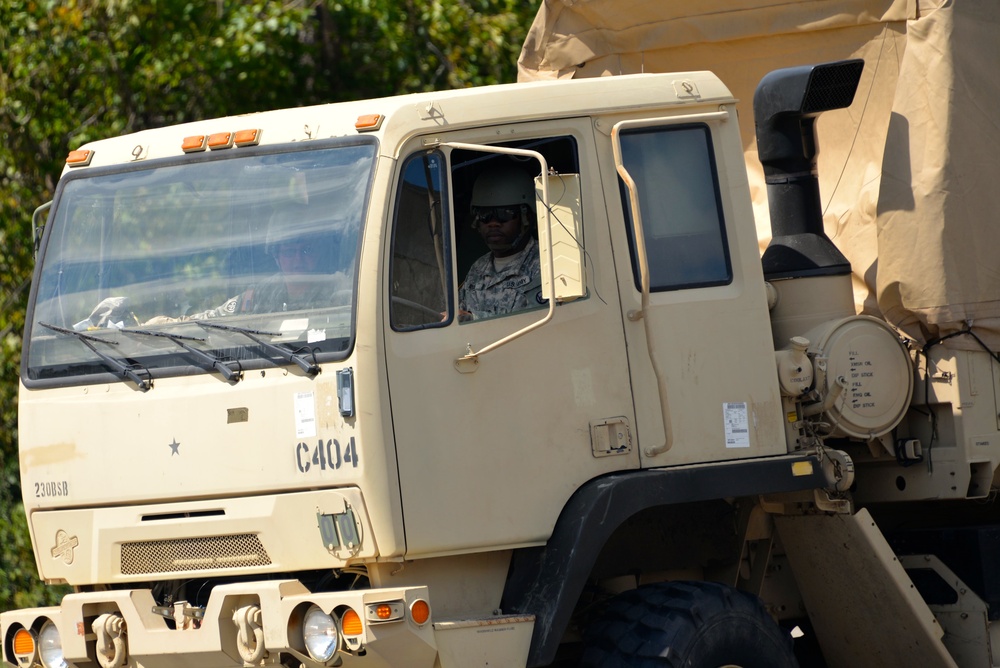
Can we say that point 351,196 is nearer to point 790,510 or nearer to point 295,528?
point 295,528

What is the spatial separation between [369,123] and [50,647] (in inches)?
93.8

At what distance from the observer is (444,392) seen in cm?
489

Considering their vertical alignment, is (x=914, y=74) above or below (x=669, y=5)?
below

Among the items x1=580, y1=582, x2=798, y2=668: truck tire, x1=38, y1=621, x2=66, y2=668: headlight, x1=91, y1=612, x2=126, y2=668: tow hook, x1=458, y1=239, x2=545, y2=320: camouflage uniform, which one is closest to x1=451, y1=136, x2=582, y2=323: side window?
x1=458, y1=239, x2=545, y2=320: camouflage uniform

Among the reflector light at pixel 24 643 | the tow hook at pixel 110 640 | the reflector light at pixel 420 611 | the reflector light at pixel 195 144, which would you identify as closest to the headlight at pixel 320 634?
the reflector light at pixel 420 611

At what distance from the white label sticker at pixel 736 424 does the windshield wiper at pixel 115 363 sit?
2.21 meters

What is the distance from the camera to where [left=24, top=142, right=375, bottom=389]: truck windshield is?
4926mm

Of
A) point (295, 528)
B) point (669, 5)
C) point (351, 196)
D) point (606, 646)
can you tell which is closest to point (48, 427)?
point (295, 528)

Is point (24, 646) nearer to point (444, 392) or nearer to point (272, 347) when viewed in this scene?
point (272, 347)

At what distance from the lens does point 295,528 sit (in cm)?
488

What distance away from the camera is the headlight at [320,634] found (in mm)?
4723

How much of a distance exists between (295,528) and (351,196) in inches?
47.2

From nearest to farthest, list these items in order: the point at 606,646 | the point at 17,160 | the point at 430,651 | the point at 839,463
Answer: the point at 430,651 < the point at 606,646 < the point at 839,463 < the point at 17,160

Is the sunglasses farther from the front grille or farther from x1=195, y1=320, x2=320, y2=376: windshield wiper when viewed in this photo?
the front grille
